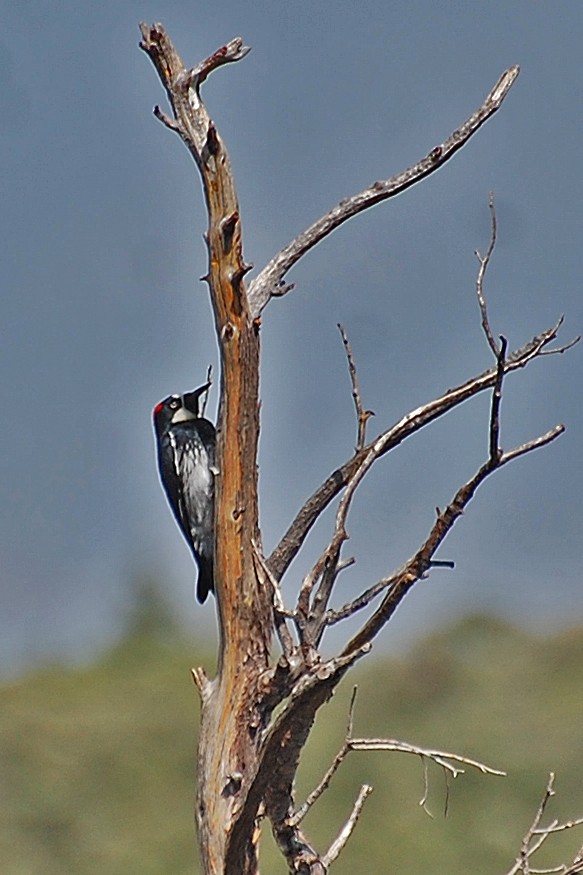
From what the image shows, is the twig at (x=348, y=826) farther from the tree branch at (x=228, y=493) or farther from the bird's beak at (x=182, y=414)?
the bird's beak at (x=182, y=414)

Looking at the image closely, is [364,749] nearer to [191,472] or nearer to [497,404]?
[497,404]

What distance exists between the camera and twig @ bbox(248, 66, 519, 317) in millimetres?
3342

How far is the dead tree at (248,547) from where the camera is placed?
313cm

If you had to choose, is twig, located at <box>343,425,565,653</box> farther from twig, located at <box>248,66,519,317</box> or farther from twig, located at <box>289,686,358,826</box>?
twig, located at <box>248,66,519,317</box>

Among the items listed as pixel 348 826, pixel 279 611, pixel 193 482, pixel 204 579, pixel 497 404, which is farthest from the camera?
pixel 193 482

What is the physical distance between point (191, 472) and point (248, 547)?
157 centimetres

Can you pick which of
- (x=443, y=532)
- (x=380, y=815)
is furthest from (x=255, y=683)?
(x=380, y=815)

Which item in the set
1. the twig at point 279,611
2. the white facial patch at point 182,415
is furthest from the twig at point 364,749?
the white facial patch at point 182,415

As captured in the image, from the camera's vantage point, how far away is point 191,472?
4.81 meters

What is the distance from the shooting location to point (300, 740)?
3088 mm

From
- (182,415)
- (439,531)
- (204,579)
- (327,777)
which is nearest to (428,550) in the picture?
(439,531)

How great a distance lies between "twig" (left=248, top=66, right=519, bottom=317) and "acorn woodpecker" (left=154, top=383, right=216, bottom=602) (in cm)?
133

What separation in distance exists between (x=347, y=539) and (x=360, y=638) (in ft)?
0.98

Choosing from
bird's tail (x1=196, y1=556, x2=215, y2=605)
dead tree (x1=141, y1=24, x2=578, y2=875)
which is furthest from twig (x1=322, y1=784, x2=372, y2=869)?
bird's tail (x1=196, y1=556, x2=215, y2=605)
